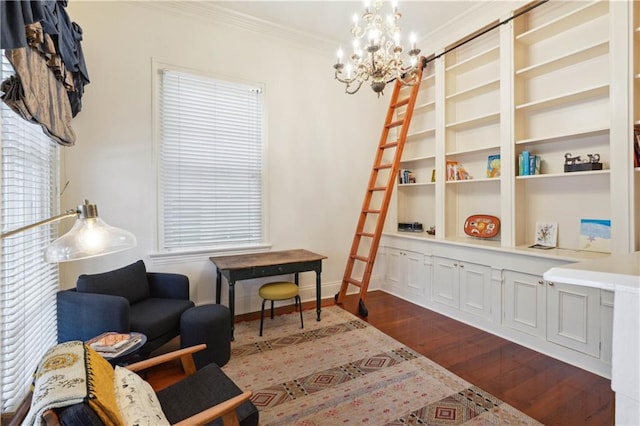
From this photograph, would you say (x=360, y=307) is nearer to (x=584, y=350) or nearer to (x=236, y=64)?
(x=584, y=350)

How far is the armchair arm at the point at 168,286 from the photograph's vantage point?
9.61 feet

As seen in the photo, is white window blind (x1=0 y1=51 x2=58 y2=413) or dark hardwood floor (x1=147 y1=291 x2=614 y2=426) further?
dark hardwood floor (x1=147 y1=291 x2=614 y2=426)

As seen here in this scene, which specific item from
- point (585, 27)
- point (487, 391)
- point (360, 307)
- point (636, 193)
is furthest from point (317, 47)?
point (487, 391)

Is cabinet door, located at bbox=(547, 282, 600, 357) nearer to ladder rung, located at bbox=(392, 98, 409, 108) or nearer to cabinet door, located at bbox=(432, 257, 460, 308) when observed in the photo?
cabinet door, located at bbox=(432, 257, 460, 308)

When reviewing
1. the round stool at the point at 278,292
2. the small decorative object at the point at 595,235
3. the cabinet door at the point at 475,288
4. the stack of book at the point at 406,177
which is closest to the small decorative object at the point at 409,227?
the stack of book at the point at 406,177

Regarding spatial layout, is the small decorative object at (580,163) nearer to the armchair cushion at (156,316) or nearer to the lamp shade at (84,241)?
the lamp shade at (84,241)

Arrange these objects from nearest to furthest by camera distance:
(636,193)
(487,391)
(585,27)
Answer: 1. (487,391)
2. (636,193)
3. (585,27)

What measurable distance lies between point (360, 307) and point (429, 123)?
272cm

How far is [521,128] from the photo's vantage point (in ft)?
10.4

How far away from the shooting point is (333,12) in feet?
11.3

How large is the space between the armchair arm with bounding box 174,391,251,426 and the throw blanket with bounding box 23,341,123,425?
0.82ft

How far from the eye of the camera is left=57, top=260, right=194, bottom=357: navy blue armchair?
2.19 metres

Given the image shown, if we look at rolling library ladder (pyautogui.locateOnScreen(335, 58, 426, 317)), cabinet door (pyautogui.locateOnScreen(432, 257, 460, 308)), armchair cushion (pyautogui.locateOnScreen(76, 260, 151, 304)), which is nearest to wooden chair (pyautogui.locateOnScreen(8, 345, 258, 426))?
armchair cushion (pyautogui.locateOnScreen(76, 260, 151, 304))

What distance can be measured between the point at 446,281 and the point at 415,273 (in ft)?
1.55
